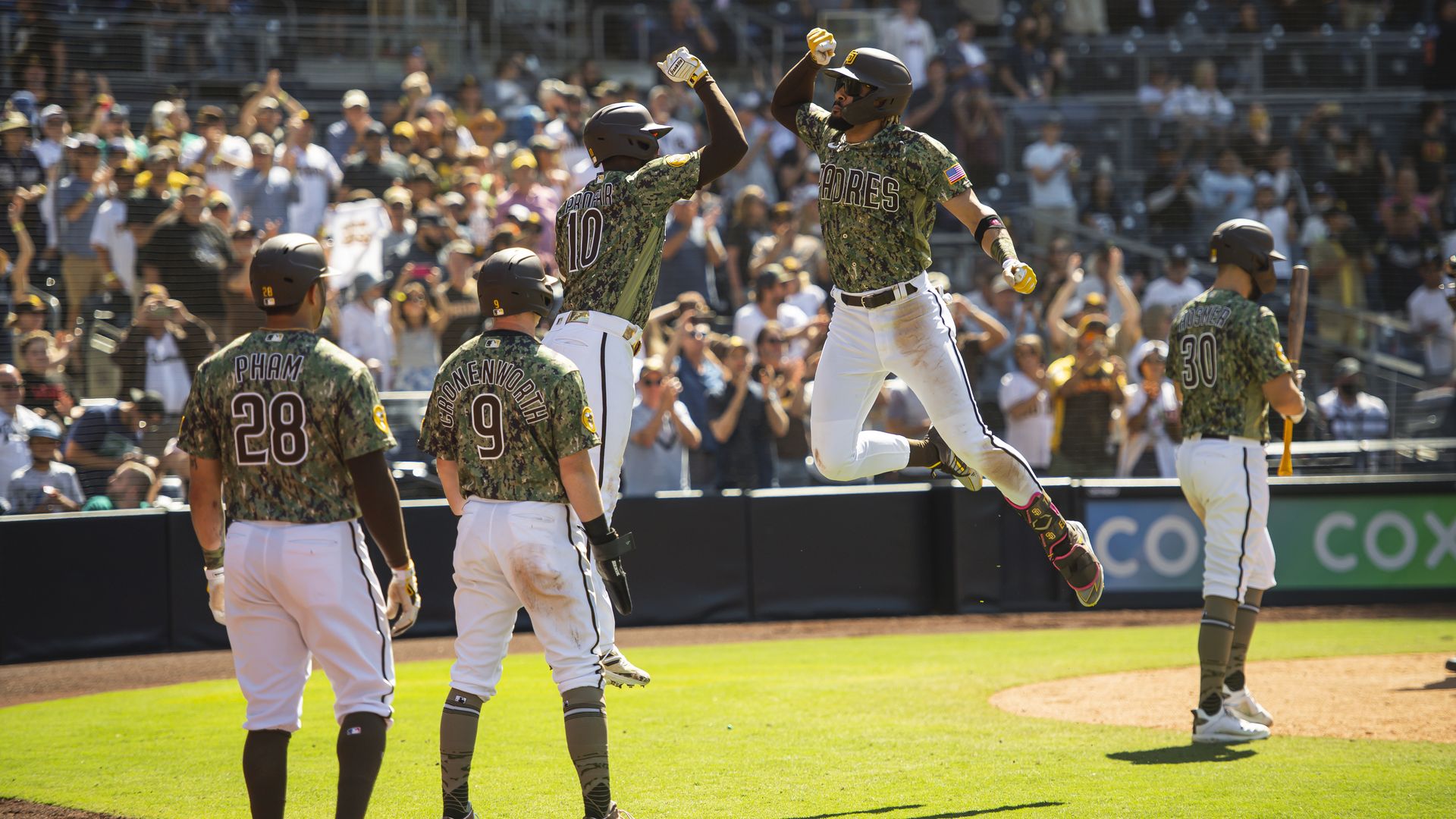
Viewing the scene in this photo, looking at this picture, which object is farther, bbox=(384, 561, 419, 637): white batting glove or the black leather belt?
the black leather belt

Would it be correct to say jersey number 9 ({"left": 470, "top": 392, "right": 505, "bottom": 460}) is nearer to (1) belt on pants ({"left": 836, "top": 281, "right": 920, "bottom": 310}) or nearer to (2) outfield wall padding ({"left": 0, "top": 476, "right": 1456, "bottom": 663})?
(1) belt on pants ({"left": 836, "top": 281, "right": 920, "bottom": 310})

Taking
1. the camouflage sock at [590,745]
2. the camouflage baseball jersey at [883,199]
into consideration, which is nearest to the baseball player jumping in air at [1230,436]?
the camouflage baseball jersey at [883,199]

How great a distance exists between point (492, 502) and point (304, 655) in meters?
0.85

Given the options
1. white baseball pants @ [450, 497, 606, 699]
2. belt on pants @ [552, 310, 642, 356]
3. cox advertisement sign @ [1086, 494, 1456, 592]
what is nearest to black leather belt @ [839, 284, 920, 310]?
belt on pants @ [552, 310, 642, 356]

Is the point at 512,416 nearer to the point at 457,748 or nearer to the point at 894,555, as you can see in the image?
the point at 457,748

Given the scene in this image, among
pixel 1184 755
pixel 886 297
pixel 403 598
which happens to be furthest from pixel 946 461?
pixel 403 598

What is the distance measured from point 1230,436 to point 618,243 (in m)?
3.34

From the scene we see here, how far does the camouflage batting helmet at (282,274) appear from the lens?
16.4ft

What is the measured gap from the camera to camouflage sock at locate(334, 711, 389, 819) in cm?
492

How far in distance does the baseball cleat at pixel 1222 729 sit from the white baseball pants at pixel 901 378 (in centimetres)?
158

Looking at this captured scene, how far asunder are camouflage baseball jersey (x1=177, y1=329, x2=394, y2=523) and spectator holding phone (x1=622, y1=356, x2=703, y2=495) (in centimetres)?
754

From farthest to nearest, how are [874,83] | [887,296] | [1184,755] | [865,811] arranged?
[1184,755] → [887,296] → [874,83] → [865,811]

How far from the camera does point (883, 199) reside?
657cm

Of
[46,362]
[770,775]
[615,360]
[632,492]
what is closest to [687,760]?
[770,775]
